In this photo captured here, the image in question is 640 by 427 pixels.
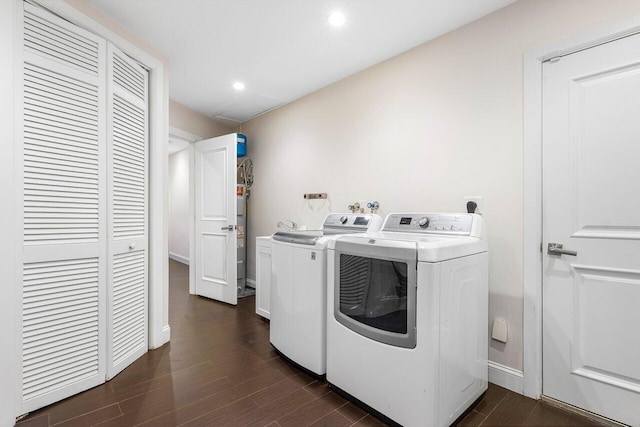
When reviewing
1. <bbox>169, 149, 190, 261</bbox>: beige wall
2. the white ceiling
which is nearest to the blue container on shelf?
the white ceiling

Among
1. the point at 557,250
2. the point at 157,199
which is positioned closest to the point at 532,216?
the point at 557,250

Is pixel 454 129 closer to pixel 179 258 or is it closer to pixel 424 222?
pixel 424 222

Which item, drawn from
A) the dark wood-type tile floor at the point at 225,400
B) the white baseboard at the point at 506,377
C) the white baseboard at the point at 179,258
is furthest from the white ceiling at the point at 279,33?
the white baseboard at the point at 179,258

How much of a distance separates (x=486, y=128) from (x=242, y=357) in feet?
8.13

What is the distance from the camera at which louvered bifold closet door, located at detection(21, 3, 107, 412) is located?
1.69 metres

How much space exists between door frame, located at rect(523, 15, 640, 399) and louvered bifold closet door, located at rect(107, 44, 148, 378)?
272 centimetres

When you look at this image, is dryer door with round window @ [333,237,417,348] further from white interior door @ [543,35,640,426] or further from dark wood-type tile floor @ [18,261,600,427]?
white interior door @ [543,35,640,426]

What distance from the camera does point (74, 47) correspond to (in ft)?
6.15

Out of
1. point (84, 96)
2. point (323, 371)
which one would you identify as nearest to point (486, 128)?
point (323, 371)

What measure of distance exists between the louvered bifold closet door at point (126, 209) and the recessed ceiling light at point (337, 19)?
60.8 inches

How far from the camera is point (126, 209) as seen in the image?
2209 millimetres

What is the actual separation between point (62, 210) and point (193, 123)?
8.44ft

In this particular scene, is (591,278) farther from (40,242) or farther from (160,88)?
(160,88)

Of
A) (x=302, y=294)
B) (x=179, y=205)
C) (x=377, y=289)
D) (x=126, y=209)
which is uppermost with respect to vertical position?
(x=179, y=205)
